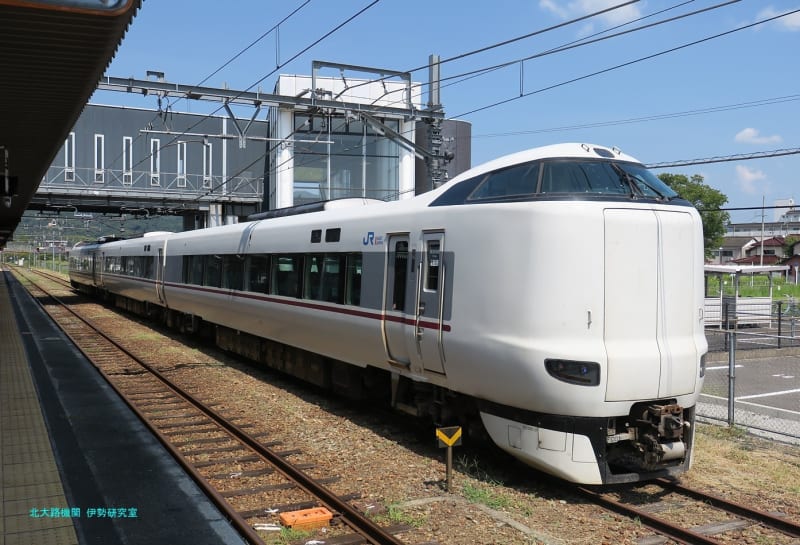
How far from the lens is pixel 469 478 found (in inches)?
282

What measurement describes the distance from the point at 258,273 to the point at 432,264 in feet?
19.3

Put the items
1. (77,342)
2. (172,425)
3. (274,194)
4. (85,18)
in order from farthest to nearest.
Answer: (274,194) < (77,342) < (172,425) < (85,18)

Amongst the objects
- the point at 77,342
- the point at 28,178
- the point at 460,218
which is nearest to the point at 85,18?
the point at 460,218

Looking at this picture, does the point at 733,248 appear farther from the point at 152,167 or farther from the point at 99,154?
the point at 99,154

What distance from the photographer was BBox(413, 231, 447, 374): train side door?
751 cm

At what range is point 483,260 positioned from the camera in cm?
694

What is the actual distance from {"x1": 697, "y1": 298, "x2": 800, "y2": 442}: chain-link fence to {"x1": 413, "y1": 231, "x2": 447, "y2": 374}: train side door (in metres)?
4.28

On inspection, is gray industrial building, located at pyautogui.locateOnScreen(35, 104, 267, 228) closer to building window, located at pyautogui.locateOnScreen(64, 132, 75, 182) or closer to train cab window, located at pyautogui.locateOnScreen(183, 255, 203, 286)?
building window, located at pyautogui.locateOnScreen(64, 132, 75, 182)

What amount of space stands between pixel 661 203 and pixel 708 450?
322 centimetres

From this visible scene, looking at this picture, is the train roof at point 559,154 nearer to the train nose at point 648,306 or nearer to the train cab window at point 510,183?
the train cab window at point 510,183

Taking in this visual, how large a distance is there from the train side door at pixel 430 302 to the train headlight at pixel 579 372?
60.0 inches

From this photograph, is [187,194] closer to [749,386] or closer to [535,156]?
[749,386]

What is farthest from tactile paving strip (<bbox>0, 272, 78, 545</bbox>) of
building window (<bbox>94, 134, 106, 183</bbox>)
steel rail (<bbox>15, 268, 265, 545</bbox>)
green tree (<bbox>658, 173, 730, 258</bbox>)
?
green tree (<bbox>658, 173, 730, 258</bbox>)

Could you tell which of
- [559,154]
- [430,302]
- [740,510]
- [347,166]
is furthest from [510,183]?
[347,166]
